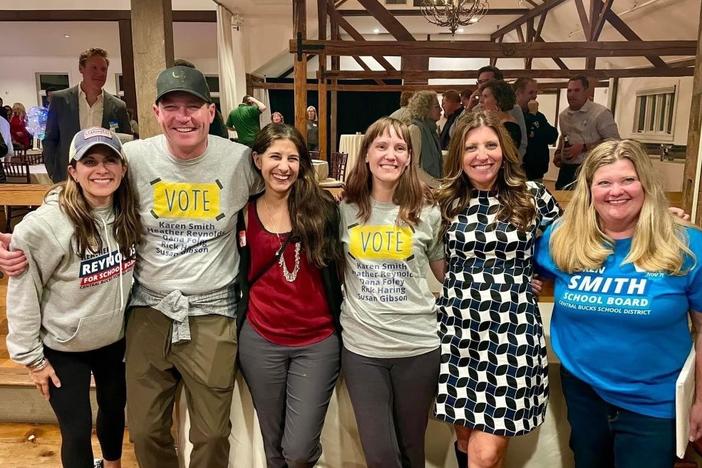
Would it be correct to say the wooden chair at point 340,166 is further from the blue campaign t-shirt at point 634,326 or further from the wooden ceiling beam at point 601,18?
the blue campaign t-shirt at point 634,326

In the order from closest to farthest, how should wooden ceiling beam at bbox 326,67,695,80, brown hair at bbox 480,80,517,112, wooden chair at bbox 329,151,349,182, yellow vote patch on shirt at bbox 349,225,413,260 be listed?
yellow vote patch on shirt at bbox 349,225,413,260
brown hair at bbox 480,80,517,112
wooden ceiling beam at bbox 326,67,695,80
wooden chair at bbox 329,151,349,182

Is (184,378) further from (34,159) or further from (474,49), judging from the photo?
(34,159)

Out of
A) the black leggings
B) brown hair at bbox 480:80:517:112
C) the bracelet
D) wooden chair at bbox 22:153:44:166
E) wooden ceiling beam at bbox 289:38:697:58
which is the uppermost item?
wooden ceiling beam at bbox 289:38:697:58

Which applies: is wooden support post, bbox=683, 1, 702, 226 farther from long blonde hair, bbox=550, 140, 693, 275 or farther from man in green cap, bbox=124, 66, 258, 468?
man in green cap, bbox=124, 66, 258, 468

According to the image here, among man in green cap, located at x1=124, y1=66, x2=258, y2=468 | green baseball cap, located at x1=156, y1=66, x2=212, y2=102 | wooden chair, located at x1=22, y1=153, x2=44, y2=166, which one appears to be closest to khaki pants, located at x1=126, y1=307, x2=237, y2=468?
man in green cap, located at x1=124, y1=66, x2=258, y2=468

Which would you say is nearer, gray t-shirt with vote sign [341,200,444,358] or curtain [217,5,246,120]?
gray t-shirt with vote sign [341,200,444,358]

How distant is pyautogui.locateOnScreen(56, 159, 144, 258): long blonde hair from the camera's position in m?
1.66

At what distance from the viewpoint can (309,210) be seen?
1795 millimetres

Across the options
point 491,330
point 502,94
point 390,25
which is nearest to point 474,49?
point 390,25

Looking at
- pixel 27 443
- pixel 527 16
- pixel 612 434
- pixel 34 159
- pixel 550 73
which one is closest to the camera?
pixel 612 434

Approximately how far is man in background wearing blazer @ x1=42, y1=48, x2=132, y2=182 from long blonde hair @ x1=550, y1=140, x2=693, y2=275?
2.85 m

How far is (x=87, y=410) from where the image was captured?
179cm

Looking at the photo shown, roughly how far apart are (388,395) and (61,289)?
1.11 meters

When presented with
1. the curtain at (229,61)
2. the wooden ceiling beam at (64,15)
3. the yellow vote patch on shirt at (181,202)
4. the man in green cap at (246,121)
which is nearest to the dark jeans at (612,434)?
the yellow vote patch on shirt at (181,202)
